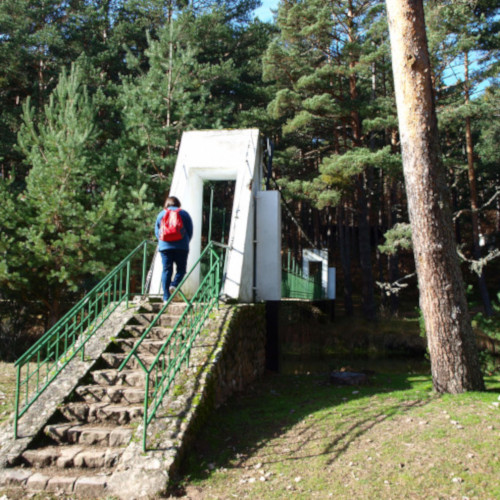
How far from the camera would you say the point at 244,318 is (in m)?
5.85

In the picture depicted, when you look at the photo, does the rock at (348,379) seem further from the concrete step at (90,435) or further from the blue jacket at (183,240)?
the concrete step at (90,435)

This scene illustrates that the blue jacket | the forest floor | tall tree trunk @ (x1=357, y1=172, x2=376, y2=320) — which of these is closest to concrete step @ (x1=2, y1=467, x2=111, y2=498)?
the forest floor

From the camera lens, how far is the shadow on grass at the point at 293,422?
3680 mm

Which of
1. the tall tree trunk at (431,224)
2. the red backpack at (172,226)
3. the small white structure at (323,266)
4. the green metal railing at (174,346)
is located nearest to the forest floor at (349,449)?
the tall tree trunk at (431,224)

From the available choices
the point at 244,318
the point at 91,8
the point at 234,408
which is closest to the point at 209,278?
the point at 244,318

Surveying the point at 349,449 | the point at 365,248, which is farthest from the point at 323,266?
the point at 349,449

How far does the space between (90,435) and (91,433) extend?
2cm

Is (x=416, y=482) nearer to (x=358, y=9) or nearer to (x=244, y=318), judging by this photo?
(x=244, y=318)

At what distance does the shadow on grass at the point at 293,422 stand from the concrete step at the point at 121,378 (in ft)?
2.46

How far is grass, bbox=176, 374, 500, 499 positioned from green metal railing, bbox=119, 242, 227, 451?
0.50 metres

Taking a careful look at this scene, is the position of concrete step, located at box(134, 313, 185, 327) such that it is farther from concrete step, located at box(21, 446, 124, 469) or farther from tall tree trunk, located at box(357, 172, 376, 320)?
tall tree trunk, located at box(357, 172, 376, 320)

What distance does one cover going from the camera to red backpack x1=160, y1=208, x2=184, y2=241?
5.53m

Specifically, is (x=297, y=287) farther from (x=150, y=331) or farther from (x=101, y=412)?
(x=101, y=412)

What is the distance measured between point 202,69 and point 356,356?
381 inches
